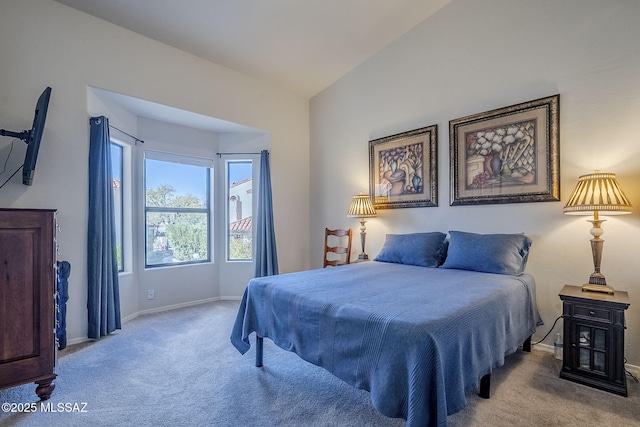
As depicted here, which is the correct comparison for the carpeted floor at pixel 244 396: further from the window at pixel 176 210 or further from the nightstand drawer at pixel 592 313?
the window at pixel 176 210

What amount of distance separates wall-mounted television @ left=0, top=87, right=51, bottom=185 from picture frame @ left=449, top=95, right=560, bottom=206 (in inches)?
144

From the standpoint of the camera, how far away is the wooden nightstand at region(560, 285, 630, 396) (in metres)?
1.92

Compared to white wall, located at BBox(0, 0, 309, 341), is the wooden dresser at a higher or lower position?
lower

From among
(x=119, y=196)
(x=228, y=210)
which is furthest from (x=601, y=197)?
(x=119, y=196)

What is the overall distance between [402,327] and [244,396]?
1.23 metres

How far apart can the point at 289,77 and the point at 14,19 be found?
2778mm

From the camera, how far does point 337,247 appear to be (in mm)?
4262

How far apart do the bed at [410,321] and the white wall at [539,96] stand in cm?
31

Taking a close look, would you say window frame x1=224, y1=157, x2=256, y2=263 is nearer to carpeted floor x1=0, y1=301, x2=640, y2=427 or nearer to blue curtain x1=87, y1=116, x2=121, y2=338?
blue curtain x1=87, y1=116, x2=121, y2=338

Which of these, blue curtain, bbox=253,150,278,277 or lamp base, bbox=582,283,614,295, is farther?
blue curtain, bbox=253,150,278,277

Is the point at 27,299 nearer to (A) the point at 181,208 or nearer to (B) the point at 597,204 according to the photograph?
(A) the point at 181,208

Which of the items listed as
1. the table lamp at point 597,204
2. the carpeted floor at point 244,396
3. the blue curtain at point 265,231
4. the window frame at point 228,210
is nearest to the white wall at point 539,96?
the table lamp at point 597,204

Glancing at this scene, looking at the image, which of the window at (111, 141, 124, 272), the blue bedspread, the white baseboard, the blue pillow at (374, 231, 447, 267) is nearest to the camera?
the blue bedspread

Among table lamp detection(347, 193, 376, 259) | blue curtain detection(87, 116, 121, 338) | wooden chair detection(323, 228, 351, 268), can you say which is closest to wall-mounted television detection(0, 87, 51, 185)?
blue curtain detection(87, 116, 121, 338)
